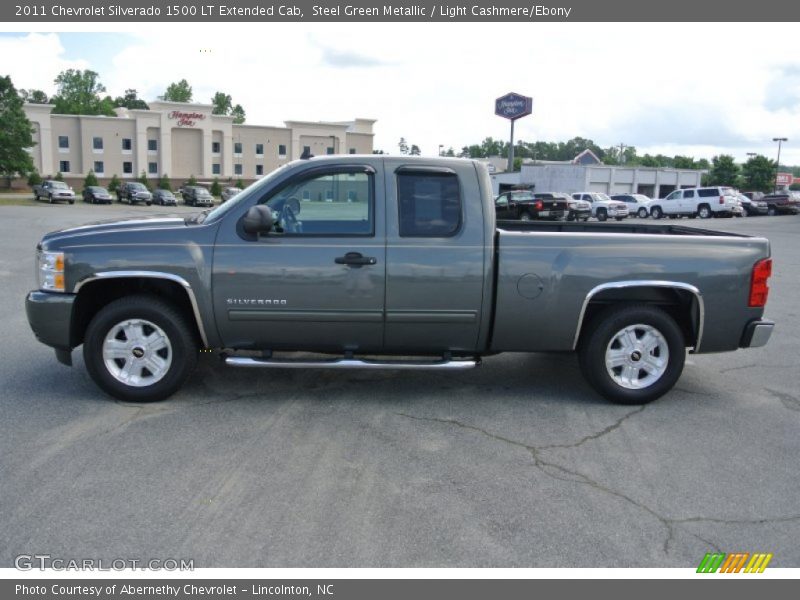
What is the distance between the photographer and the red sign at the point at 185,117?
78625mm

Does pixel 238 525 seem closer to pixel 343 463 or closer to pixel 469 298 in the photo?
pixel 343 463

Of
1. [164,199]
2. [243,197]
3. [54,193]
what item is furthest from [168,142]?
[243,197]

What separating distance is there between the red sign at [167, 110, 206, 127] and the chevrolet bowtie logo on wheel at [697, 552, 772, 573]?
8234 cm

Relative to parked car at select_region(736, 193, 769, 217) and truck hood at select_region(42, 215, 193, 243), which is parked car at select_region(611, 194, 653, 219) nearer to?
parked car at select_region(736, 193, 769, 217)

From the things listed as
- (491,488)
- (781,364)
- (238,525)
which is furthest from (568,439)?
(781,364)

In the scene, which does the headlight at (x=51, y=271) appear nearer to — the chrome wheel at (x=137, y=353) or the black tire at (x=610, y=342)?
the chrome wheel at (x=137, y=353)

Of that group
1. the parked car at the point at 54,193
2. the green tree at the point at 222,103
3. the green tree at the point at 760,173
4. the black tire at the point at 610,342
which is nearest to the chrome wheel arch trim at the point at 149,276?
the black tire at the point at 610,342

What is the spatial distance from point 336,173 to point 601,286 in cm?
227

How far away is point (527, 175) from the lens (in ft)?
225

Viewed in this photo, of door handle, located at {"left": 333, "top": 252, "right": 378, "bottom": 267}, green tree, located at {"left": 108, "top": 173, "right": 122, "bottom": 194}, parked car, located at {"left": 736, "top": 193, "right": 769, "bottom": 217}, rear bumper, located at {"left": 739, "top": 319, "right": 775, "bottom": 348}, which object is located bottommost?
rear bumper, located at {"left": 739, "top": 319, "right": 775, "bottom": 348}

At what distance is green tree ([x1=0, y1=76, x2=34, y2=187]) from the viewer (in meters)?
65.6

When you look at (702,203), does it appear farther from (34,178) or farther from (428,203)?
(34,178)

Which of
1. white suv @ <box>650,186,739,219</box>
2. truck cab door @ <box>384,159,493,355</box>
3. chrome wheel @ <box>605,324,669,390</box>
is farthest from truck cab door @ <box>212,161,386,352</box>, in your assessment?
white suv @ <box>650,186,739,219</box>

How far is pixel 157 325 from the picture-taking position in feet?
18.1
